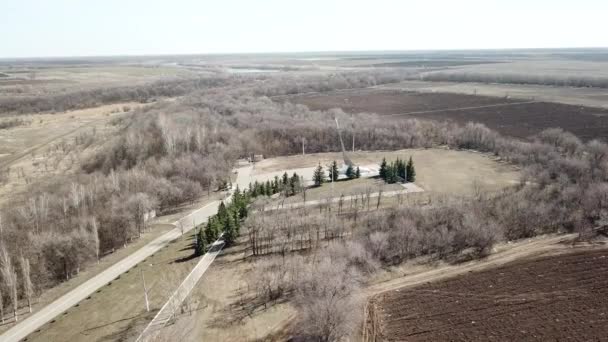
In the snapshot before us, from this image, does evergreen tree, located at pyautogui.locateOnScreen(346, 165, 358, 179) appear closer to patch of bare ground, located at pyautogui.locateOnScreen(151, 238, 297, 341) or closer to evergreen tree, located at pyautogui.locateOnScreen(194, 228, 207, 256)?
evergreen tree, located at pyautogui.locateOnScreen(194, 228, 207, 256)

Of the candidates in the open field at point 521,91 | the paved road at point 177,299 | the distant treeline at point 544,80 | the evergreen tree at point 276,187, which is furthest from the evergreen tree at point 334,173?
the distant treeline at point 544,80

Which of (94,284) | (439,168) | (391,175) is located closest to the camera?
(94,284)

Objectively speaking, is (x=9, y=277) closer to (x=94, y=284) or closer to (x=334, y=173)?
(x=94, y=284)

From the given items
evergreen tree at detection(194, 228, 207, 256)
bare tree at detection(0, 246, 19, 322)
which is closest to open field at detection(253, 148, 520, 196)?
evergreen tree at detection(194, 228, 207, 256)

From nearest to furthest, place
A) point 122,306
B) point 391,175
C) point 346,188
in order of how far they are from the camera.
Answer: point 122,306, point 346,188, point 391,175

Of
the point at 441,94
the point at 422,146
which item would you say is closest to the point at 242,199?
the point at 422,146

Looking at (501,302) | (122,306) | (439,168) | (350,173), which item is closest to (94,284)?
(122,306)

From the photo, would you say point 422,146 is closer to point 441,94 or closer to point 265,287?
point 265,287
